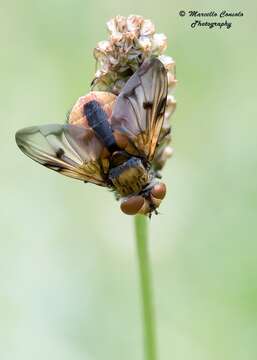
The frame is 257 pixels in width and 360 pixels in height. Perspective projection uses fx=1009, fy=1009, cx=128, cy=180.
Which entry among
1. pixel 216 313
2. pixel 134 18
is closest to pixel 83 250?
pixel 216 313

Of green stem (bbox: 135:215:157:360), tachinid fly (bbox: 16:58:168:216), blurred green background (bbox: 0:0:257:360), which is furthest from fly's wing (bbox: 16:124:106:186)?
blurred green background (bbox: 0:0:257:360)

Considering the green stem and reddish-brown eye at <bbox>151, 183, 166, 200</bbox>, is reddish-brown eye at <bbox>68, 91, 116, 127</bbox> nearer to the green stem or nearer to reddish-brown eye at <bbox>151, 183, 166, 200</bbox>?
reddish-brown eye at <bbox>151, 183, 166, 200</bbox>

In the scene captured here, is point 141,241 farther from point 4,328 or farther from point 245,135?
point 245,135

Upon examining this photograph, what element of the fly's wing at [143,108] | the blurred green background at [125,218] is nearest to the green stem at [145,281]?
the fly's wing at [143,108]

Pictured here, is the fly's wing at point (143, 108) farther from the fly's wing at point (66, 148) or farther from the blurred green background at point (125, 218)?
the blurred green background at point (125, 218)

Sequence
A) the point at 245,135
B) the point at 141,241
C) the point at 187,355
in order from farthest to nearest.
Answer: the point at 245,135, the point at 187,355, the point at 141,241

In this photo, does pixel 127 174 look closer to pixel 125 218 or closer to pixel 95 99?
pixel 95 99
